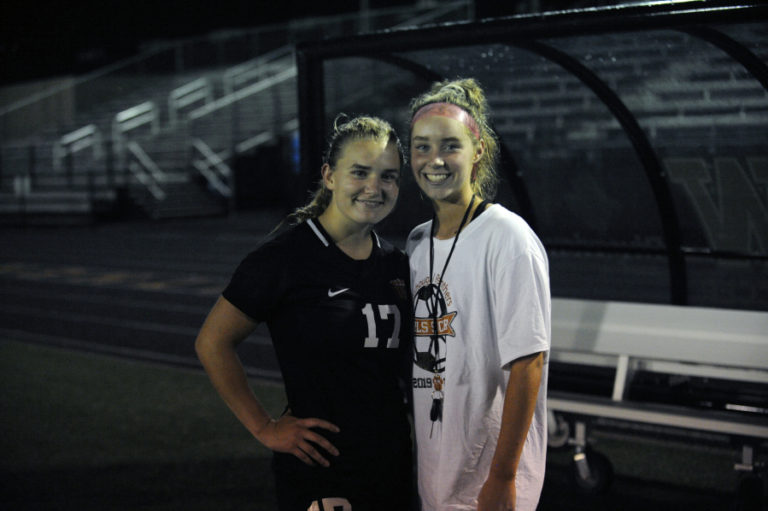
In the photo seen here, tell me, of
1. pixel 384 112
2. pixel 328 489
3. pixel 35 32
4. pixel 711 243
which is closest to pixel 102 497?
pixel 328 489

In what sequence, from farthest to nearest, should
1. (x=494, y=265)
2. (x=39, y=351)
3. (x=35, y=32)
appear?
(x=35, y=32)
(x=39, y=351)
(x=494, y=265)

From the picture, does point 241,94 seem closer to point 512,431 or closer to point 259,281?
point 259,281

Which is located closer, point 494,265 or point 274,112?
point 494,265

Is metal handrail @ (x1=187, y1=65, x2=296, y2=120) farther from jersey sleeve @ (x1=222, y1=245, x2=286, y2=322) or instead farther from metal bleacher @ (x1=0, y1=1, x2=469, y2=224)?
jersey sleeve @ (x1=222, y1=245, x2=286, y2=322)

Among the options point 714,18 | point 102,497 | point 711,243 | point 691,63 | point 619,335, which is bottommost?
point 102,497

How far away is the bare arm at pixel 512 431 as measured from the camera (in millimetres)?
2096

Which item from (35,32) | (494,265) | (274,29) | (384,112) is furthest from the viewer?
(35,32)

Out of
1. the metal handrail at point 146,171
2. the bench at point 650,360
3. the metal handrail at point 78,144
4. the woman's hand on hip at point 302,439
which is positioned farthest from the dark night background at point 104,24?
the woman's hand on hip at point 302,439

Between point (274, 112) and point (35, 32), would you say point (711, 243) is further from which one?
point (35, 32)

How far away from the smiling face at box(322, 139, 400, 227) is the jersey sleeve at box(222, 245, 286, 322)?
0.81 ft

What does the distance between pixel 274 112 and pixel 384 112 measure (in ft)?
22.6

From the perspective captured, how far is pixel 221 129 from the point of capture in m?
25.1

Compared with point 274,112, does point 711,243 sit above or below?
below

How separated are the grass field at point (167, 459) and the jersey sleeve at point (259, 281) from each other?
2332mm
